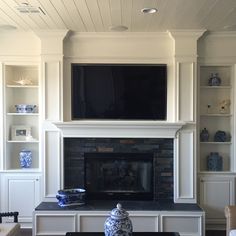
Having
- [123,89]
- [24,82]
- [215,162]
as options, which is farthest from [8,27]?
[215,162]

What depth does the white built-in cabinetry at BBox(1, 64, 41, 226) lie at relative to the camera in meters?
5.14

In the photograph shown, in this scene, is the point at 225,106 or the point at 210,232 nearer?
the point at 210,232

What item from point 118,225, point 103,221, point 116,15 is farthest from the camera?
point 103,221

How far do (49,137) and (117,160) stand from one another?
998 mm

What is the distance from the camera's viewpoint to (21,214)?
5.15 meters

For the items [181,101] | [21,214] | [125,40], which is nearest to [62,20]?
[125,40]

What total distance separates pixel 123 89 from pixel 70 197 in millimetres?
1619

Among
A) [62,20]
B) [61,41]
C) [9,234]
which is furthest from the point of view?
[61,41]

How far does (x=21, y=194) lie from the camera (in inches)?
Result: 203

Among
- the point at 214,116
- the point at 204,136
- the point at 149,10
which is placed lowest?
the point at 204,136

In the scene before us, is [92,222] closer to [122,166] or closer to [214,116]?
[122,166]

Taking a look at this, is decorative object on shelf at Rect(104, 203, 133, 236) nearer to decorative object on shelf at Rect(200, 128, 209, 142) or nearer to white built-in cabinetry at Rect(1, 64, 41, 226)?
white built-in cabinetry at Rect(1, 64, 41, 226)

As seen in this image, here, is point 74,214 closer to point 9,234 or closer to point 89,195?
point 89,195

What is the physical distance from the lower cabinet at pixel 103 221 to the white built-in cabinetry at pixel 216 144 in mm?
557
